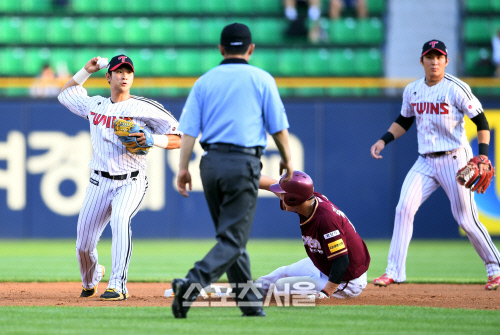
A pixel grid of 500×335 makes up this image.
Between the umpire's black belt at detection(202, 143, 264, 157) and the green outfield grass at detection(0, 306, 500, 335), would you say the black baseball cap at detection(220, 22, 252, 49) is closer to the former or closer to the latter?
the umpire's black belt at detection(202, 143, 264, 157)

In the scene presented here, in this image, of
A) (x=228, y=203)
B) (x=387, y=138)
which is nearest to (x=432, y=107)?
(x=387, y=138)

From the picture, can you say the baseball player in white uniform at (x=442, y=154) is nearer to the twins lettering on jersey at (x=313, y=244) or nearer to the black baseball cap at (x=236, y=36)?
the twins lettering on jersey at (x=313, y=244)

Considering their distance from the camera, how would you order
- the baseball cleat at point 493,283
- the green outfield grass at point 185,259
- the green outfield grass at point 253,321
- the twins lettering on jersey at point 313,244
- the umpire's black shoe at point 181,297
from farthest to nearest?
the green outfield grass at point 185,259
the baseball cleat at point 493,283
the twins lettering on jersey at point 313,244
the umpire's black shoe at point 181,297
the green outfield grass at point 253,321

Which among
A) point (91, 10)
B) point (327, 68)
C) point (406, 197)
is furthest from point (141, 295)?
point (91, 10)

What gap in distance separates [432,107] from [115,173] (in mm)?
3026

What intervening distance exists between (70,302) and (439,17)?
1324cm

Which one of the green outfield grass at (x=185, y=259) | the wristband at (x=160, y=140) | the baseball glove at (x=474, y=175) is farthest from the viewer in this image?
the green outfield grass at (x=185, y=259)

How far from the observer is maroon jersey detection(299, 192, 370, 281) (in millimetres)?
5648

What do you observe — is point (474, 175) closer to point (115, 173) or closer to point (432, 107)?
point (432, 107)

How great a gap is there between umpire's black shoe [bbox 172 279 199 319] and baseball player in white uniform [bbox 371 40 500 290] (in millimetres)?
2865

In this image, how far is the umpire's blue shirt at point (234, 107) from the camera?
473cm

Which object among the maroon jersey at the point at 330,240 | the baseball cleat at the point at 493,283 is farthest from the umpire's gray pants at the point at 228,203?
the baseball cleat at the point at 493,283

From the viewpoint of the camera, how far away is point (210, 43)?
16.8 meters

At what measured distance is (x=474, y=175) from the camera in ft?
22.6
